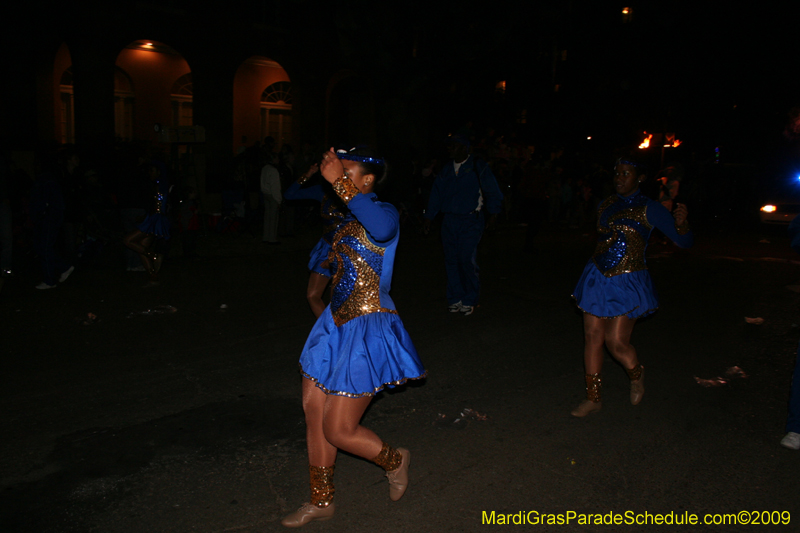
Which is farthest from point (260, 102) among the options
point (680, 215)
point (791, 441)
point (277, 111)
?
point (791, 441)

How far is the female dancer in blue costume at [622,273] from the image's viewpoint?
15.3ft

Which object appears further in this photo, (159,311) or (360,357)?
(159,311)

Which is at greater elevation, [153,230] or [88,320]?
[153,230]

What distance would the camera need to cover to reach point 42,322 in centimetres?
707

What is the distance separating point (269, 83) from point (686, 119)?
21378 mm

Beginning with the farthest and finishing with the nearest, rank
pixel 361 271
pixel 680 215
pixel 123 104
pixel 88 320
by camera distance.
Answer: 1. pixel 123 104
2. pixel 88 320
3. pixel 680 215
4. pixel 361 271

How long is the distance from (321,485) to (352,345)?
77 centimetres

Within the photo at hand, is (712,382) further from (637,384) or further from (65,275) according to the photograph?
(65,275)

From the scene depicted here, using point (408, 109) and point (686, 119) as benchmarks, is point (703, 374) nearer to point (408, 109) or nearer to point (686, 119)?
point (408, 109)

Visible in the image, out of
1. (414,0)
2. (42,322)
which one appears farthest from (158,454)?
(414,0)

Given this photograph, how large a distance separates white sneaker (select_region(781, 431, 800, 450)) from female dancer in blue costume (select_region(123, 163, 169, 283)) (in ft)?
25.3

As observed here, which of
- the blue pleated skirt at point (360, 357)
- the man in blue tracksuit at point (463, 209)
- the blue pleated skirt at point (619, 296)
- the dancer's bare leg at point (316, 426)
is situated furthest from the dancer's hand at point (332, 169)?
the man in blue tracksuit at point (463, 209)

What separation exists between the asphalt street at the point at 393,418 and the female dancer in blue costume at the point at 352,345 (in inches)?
16.4

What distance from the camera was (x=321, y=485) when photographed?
131 inches
